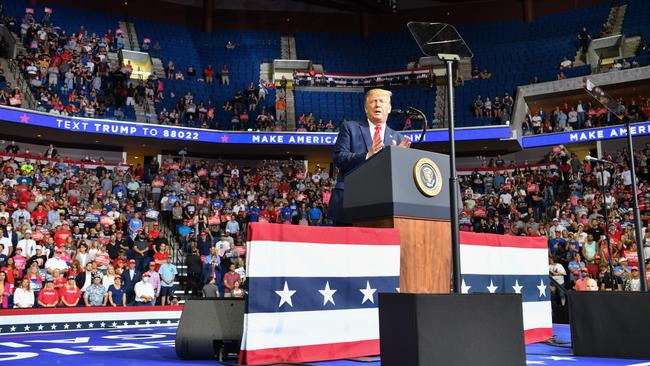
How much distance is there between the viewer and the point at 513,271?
576 centimetres

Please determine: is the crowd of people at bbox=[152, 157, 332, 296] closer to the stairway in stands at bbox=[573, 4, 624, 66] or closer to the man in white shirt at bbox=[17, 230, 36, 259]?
the man in white shirt at bbox=[17, 230, 36, 259]

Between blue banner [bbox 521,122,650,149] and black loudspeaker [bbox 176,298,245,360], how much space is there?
68.5 ft

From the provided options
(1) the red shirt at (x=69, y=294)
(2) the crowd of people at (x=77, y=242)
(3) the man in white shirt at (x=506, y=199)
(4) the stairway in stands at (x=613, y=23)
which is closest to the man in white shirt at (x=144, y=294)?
(2) the crowd of people at (x=77, y=242)

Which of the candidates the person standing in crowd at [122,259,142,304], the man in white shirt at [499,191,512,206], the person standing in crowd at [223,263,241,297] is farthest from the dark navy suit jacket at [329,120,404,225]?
the man in white shirt at [499,191,512,206]

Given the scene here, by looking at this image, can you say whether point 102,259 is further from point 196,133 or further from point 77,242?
point 196,133

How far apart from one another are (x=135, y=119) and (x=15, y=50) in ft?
17.8

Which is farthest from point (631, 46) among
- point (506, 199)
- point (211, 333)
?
point (211, 333)

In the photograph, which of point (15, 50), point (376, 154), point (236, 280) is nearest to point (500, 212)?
point (236, 280)

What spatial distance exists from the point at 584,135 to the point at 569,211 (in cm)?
732

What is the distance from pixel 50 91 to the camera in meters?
22.4

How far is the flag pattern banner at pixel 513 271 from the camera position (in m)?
5.25

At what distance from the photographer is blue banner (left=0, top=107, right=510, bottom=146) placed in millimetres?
21016

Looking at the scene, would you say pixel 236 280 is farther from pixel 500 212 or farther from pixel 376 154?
pixel 500 212

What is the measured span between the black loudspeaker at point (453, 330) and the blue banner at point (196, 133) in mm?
19594
